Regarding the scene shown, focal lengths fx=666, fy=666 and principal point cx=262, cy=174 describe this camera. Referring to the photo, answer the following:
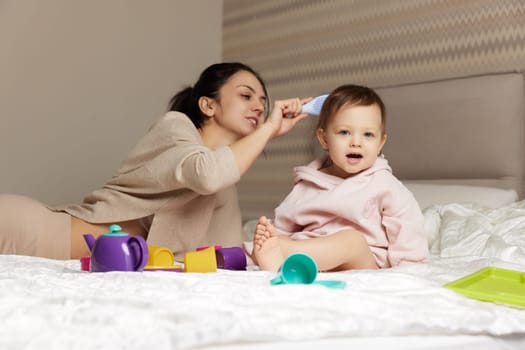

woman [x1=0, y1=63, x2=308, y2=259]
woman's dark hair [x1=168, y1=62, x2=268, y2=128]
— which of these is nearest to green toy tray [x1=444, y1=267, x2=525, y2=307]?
woman [x1=0, y1=63, x2=308, y2=259]

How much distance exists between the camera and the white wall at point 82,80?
3.59 metres

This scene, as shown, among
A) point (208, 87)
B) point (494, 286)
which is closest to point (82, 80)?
point (208, 87)

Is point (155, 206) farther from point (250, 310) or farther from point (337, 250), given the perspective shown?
point (250, 310)

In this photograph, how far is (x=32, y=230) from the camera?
2068mm

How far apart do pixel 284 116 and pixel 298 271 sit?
93cm

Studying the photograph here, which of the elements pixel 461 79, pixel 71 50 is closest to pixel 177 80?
pixel 71 50

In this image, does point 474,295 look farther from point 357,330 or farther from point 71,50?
point 71,50

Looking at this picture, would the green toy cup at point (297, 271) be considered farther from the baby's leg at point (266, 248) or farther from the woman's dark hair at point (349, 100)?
the woman's dark hair at point (349, 100)

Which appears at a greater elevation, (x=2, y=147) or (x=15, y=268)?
(x=2, y=147)

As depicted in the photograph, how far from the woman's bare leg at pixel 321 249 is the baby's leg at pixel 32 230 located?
798mm

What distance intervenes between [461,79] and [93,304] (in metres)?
2.16

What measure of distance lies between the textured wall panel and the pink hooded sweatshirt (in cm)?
114

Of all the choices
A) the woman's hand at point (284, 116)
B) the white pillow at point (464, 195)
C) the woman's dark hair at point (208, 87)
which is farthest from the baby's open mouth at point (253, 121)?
the white pillow at point (464, 195)

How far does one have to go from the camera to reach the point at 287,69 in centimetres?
377
